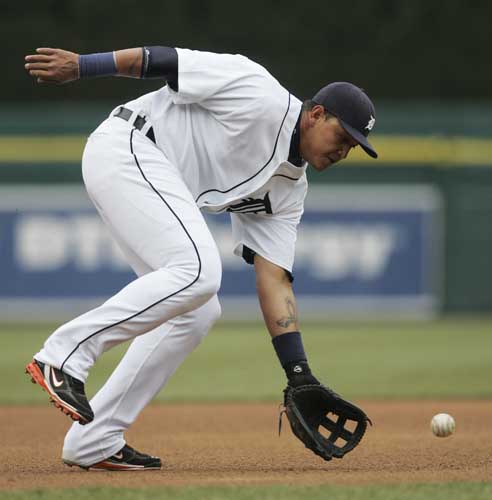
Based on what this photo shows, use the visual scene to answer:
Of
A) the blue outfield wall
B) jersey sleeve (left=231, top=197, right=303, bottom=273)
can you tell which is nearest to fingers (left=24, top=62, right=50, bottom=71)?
jersey sleeve (left=231, top=197, right=303, bottom=273)

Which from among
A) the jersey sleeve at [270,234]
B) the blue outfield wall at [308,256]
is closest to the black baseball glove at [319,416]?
the jersey sleeve at [270,234]

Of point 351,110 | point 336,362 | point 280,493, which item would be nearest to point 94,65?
point 351,110

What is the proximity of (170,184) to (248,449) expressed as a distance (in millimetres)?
1393

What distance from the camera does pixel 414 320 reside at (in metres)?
12.1

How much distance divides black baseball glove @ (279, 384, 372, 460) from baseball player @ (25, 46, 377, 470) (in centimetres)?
6

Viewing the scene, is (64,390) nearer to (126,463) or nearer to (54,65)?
(126,463)

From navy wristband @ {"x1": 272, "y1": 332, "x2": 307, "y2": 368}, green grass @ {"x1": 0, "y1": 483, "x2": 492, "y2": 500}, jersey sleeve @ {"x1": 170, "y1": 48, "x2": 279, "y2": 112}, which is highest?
jersey sleeve @ {"x1": 170, "y1": 48, "x2": 279, "y2": 112}

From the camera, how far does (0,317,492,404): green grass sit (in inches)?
296

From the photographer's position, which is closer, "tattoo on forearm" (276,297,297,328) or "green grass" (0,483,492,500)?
"green grass" (0,483,492,500)

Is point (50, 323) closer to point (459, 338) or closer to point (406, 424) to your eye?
point (459, 338)

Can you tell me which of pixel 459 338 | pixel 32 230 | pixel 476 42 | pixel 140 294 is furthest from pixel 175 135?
pixel 476 42

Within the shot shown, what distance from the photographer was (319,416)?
4344 millimetres

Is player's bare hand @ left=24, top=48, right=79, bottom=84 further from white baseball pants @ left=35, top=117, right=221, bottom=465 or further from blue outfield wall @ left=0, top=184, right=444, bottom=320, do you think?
blue outfield wall @ left=0, top=184, right=444, bottom=320

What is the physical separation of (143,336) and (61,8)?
830cm
